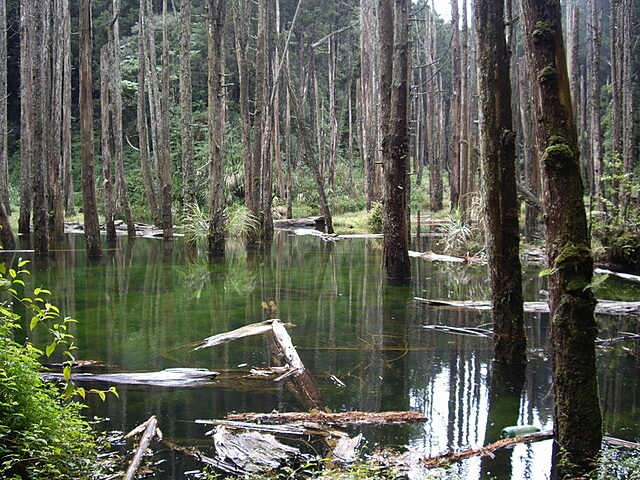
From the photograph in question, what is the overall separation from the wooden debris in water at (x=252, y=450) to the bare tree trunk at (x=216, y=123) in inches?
436

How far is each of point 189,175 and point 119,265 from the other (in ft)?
19.1

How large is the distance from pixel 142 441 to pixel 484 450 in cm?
216

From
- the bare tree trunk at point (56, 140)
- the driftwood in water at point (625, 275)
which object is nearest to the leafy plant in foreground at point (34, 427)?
the driftwood in water at point (625, 275)

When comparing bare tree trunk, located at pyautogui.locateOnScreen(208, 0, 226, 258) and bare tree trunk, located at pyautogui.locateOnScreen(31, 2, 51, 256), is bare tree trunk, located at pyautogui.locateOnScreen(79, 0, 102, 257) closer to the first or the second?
bare tree trunk, located at pyautogui.locateOnScreen(31, 2, 51, 256)

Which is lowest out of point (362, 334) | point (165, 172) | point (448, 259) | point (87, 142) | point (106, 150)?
point (362, 334)

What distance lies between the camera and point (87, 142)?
46.2ft

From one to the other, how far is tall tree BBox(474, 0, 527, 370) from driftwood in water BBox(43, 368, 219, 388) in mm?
2696

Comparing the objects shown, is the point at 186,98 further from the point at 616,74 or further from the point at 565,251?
the point at 565,251

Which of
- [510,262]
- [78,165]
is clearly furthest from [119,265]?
[78,165]

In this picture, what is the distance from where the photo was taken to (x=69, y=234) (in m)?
23.0

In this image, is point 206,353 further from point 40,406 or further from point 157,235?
point 157,235

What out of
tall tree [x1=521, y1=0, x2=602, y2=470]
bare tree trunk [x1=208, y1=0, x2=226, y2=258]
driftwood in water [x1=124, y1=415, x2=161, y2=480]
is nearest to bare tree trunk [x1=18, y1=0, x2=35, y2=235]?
bare tree trunk [x1=208, y1=0, x2=226, y2=258]

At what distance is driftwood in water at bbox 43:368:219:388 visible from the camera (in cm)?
534

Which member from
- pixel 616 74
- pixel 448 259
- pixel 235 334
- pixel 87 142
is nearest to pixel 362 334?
pixel 235 334
